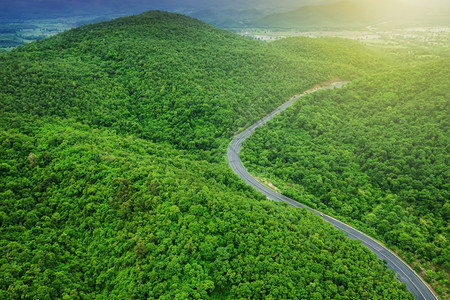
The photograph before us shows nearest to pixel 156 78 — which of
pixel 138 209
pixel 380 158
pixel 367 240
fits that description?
pixel 138 209

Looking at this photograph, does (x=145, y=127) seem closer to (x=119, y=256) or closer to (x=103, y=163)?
(x=103, y=163)

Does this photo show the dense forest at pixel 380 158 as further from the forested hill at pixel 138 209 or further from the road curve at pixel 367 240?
the forested hill at pixel 138 209

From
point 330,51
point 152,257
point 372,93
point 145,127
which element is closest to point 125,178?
point 152,257

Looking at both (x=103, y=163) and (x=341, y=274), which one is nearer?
(x=341, y=274)

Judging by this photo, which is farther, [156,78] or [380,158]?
[156,78]

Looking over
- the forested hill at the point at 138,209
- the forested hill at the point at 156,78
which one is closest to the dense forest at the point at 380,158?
the forested hill at the point at 138,209

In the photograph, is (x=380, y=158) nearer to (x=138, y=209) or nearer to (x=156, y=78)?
(x=138, y=209)

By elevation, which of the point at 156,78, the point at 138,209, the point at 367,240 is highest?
the point at 156,78

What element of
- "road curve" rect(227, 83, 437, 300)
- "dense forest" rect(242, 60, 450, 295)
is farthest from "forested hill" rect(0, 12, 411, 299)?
"dense forest" rect(242, 60, 450, 295)
